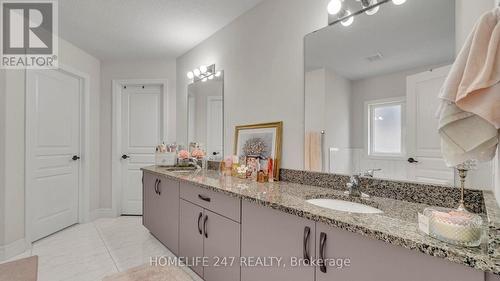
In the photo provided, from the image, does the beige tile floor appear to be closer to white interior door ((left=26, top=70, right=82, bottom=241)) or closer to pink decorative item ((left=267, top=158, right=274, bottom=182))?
white interior door ((left=26, top=70, right=82, bottom=241))

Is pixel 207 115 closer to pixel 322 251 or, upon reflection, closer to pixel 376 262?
pixel 322 251

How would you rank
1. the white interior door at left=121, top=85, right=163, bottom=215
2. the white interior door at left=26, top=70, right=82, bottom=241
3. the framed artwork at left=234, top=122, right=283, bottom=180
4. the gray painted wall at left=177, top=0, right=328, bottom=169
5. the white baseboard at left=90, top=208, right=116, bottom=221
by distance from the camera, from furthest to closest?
the white interior door at left=121, top=85, right=163, bottom=215 < the white baseboard at left=90, top=208, right=116, bottom=221 < the white interior door at left=26, top=70, right=82, bottom=241 < the framed artwork at left=234, top=122, right=283, bottom=180 < the gray painted wall at left=177, top=0, right=328, bottom=169

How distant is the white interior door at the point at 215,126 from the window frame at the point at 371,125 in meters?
1.60

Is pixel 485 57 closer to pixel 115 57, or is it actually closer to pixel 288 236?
pixel 288 236

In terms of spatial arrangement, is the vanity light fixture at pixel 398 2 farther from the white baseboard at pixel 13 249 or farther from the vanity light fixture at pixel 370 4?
the white baseboard at pixel 13 249

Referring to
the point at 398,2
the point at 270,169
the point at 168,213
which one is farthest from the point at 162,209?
the point at 398,2

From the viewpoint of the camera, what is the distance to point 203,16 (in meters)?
2.53

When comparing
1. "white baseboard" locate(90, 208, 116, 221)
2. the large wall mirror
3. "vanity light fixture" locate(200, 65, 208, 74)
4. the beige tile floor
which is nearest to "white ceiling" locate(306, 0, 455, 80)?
the large wall mirror

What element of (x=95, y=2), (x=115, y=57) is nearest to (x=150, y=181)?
(x=95, y=2)

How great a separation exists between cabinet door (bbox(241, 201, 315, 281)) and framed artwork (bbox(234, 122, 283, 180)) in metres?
0.66

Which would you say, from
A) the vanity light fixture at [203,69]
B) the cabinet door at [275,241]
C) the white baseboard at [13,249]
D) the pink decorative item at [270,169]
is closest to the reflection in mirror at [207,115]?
the vanity light fixture at [203,69]

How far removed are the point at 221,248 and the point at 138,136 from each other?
286cm

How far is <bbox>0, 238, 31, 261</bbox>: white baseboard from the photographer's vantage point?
2350mm

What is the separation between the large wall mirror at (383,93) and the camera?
4.26ft
